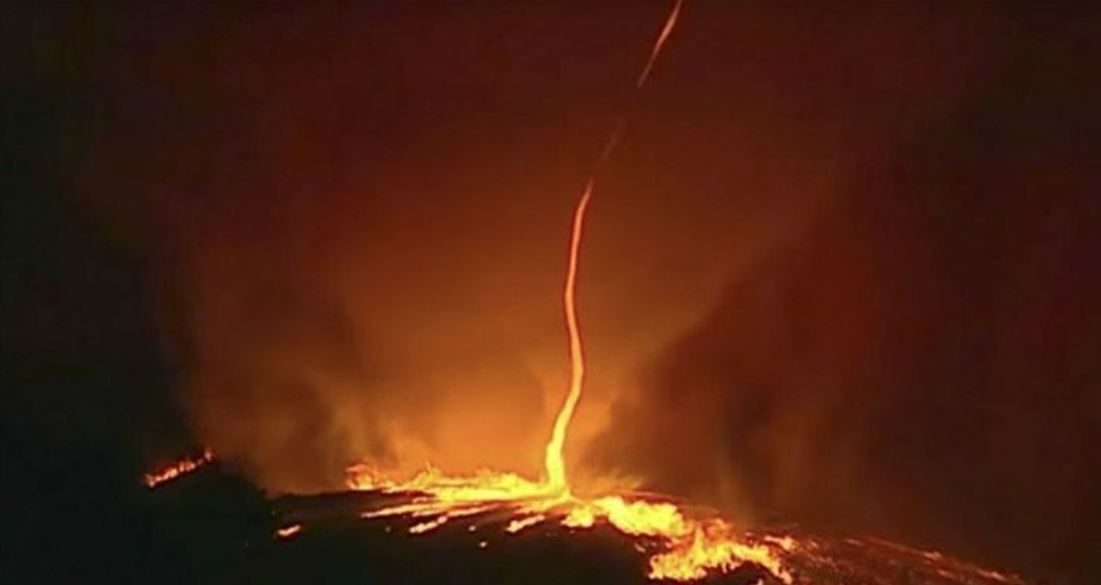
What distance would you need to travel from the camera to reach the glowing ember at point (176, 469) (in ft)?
22.9

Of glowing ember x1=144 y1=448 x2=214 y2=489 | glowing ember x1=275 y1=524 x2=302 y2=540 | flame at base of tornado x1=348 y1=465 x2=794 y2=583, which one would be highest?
glowing ember x1=144 y1=448 x2=214 y2=489

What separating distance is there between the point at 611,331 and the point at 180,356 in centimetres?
154

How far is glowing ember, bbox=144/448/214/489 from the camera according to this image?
6984mm

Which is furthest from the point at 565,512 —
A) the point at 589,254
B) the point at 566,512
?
the point at 589,254

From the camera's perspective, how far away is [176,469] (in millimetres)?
7117

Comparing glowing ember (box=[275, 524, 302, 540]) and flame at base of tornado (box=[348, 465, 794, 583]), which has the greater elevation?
glowing ember (box=[275, 524, 302, 540])

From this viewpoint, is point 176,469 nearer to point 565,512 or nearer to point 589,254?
point 565,512

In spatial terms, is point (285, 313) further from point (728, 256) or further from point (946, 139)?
point (946, 139)

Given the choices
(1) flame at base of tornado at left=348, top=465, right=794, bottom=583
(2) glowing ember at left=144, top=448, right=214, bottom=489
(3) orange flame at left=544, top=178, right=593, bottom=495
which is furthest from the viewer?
(3) orange flame at left=544, top=178, right=593, bottom=495

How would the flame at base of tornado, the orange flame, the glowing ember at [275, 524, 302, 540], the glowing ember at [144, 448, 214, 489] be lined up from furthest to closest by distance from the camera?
1. the orange flame
2. the glowing ember at [144, 448, 214, 489]
3. the glowing ember at [275, 524, 302, 540]
4. the flame at base of tornado

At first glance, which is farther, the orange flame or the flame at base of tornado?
the orange flame

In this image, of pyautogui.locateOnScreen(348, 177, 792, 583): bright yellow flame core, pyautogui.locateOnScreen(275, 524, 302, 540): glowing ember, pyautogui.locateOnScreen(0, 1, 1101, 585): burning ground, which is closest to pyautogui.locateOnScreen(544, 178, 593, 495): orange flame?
pyautogui.locateOnScreen(0, 1, 1101, 585): burning ground

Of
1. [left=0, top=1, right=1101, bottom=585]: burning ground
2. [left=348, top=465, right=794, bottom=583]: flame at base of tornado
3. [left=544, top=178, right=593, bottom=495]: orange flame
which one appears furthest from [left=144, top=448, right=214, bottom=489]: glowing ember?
[left=544, top=178, right=593, bottom=495]: orange flame

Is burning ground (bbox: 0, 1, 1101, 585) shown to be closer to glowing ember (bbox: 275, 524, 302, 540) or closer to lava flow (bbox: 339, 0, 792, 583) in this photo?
lava flow (bbox: 339, 0, 792, 583)
